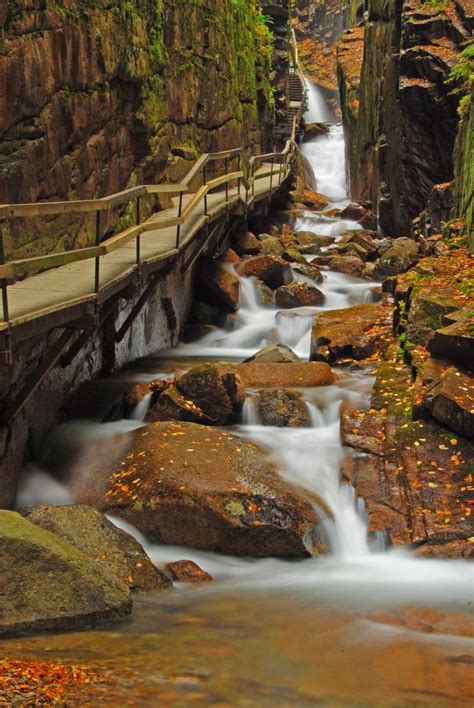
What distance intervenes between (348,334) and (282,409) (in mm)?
3106

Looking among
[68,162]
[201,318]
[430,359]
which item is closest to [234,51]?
[201,318]

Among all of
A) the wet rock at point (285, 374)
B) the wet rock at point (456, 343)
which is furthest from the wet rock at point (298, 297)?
the wet rock at point (456, 343)

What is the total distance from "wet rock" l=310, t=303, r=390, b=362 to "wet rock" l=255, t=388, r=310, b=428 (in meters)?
2.33

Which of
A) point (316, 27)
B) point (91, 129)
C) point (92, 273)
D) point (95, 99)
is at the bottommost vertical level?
point (92, 273)

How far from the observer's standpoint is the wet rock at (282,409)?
33.3 ft

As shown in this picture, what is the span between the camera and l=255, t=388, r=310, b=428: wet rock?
399 inches

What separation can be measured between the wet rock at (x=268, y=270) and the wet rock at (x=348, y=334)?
3674mm

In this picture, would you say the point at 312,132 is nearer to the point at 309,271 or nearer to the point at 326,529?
the point at 309,271

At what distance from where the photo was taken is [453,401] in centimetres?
859

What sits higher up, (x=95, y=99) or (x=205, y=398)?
(x=95, y=99)

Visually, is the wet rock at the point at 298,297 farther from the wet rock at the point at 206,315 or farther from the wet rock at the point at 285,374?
the wet rock at the point at 285,374

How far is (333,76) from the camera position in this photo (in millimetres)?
56031

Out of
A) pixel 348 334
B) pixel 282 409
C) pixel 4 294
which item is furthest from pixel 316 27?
pixel 4 294

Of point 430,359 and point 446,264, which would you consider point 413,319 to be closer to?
point 430,359
